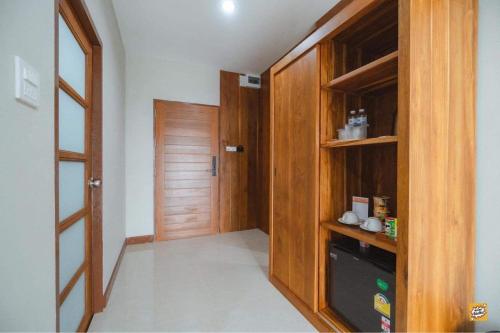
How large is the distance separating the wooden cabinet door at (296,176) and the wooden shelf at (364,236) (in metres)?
0.14

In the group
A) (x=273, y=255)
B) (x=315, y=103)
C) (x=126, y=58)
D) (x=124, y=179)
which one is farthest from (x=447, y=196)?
(x=126, y=58)

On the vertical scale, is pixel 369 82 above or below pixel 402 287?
above

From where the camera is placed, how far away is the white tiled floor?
5.14 ft

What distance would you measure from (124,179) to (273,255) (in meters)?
2.23

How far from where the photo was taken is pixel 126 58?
3.08 m

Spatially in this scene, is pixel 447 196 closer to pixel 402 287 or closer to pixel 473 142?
pixel 473 142

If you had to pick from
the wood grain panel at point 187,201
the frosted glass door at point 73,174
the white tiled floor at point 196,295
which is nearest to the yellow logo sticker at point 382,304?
the white tiled floor at point 196,295

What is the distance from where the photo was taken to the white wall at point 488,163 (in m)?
1.19

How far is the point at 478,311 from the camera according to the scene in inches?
48.0

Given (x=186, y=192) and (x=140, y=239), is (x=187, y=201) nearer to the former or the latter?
(x=186, y=192)

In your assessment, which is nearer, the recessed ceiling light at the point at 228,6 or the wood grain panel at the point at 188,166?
the recessed ceiling light at the point at 228,6

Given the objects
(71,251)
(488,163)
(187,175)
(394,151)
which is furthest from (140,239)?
(488,163)

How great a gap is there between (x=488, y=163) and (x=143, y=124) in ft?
11.5
